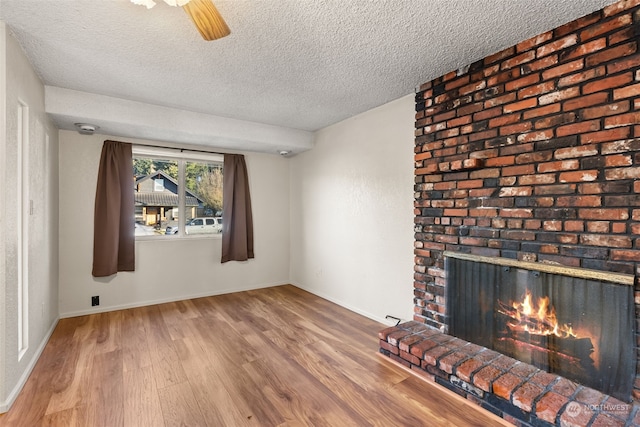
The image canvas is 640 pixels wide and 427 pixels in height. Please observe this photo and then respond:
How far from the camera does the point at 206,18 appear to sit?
5.00 ft

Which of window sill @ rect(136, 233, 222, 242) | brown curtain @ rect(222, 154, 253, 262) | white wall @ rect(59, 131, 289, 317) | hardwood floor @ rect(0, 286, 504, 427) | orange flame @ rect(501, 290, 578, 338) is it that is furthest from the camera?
brown curtain @ rect(222, 154, 253, 262)

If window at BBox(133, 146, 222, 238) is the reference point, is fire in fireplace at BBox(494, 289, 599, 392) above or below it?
below

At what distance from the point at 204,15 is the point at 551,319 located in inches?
107

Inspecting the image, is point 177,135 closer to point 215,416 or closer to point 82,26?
point 82,26

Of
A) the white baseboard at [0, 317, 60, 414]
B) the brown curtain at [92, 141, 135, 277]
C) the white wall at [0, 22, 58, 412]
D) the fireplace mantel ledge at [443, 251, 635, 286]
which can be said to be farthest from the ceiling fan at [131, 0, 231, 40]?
the brown curtain at [92, 141, 135, 277]

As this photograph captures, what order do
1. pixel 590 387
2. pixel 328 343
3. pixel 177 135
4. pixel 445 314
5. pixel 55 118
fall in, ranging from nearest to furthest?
pixel 590 387, pixel 445 314, pixel 328 343, pixel 55 118, pixel 177 135

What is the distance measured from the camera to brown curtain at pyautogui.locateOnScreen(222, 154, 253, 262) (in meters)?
4.42

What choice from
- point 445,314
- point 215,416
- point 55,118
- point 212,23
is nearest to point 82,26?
point 212,23

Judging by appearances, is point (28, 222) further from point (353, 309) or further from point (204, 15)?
point (353, 309)

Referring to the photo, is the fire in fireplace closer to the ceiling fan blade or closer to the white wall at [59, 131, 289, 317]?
the ceiling fan blade

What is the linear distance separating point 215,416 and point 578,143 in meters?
2.76

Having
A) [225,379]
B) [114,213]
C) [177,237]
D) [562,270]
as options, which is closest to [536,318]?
[562,270]

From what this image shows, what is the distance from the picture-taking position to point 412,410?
1866mm

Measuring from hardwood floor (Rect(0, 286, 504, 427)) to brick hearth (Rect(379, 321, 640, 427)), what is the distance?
0.10m
